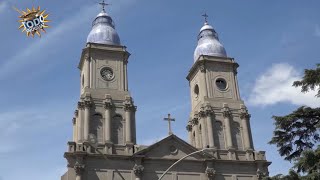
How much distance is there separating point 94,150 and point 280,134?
69.4 ft

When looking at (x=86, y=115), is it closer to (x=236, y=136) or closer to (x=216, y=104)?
(x=216, y=104)

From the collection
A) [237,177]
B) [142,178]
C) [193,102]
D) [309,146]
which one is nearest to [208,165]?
[237,177]

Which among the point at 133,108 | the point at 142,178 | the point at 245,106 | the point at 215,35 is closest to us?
the point at 142,178

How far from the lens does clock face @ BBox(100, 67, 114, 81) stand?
50.1m

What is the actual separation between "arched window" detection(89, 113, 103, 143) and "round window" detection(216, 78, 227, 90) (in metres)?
14.1

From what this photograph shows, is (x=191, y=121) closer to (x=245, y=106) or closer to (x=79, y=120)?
(x=245, y=106)

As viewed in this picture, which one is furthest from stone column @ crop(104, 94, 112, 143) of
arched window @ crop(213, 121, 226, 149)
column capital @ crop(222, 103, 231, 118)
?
column capital @ crop(222, 103, 231, 118)

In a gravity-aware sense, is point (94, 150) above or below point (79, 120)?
below

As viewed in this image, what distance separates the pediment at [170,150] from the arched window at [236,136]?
424 centimetres

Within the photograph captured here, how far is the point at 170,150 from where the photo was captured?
4722 centimetres

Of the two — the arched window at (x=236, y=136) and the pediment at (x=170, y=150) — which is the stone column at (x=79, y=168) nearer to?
the pediment at (x=170, y=150)

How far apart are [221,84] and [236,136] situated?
638cm

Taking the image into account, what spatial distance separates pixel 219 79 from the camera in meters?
53.6

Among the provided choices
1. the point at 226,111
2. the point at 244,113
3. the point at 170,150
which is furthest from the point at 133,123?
the point at 244,113
